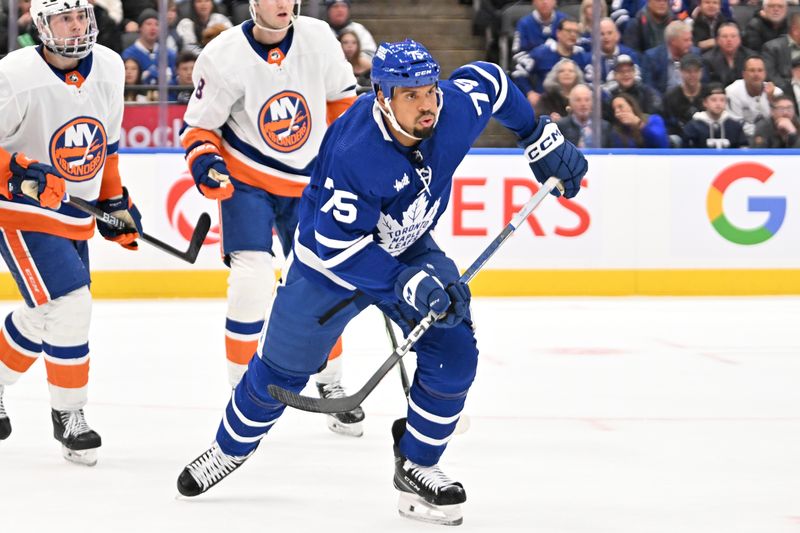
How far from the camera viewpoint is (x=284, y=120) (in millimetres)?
3676

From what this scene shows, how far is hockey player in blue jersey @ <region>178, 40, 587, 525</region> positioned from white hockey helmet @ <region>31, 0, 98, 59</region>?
2.73 feet

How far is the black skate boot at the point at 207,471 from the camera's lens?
289 cm

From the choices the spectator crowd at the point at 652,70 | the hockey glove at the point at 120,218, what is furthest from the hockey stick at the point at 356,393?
the spectator crowd at the point at 652,70

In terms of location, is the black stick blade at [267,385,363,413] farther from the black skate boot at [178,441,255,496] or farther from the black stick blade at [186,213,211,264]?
the black stick blade at [186,213,211,264]

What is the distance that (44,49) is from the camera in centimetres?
329

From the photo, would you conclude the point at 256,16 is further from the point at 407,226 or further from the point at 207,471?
the point at 207,471

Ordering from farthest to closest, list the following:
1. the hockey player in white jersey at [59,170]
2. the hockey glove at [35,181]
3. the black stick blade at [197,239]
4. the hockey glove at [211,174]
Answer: the black stick blade at [197,239] → the hockey glove at [211,174] → the hockey player in white jersey at [59,170] → the hockey glove at [35,181]

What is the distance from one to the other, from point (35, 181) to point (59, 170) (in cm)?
19

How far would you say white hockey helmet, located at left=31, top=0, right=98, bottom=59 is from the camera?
3.22m

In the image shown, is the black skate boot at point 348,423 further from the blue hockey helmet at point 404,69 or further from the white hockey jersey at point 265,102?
the blue hockey helmet at point 404,69

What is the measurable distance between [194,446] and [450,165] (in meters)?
1.20

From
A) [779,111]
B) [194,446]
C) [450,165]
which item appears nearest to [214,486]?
[194,446]

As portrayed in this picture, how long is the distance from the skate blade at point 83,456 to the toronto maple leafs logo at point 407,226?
1007mm

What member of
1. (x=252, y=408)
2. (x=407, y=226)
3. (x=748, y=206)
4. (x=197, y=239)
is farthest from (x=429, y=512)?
(x=748, y=206)
